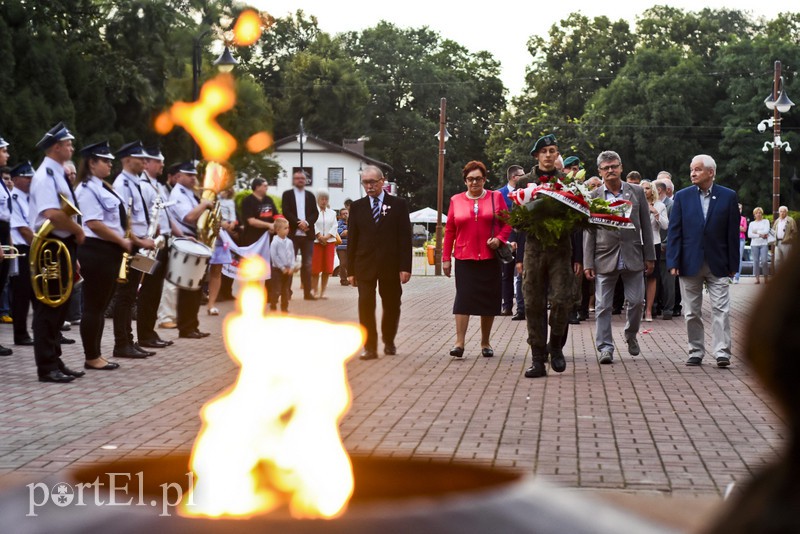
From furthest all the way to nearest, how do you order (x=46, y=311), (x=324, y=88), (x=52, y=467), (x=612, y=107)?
(x=612, y=107) < (x=324, y=88) < (x=46, y=311) < (x=52, y=467)

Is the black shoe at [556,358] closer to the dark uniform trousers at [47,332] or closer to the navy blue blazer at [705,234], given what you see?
the navy blue blazer at [705,234]

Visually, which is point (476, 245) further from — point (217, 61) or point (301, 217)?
point (301, 217)

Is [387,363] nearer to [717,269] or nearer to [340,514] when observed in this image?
[717,269]

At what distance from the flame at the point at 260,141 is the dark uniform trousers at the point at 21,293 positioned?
2652 mm

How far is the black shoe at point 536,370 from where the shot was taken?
33.0 ft

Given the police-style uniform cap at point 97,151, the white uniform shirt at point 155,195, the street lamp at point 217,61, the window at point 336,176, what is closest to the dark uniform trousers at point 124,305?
the white uniform shirt at point 155,195

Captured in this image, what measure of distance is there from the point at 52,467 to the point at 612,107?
229ft

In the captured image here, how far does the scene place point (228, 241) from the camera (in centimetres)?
1689

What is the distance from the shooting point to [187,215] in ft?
42.3

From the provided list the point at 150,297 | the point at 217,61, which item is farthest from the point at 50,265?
the point at 217,61

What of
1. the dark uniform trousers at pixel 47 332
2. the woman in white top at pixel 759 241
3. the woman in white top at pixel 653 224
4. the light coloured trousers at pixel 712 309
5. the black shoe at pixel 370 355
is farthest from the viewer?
the woman in white top at pixel 759 241

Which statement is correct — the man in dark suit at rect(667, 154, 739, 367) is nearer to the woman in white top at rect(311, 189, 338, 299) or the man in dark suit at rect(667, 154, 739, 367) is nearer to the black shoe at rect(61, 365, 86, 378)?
the black shoe at rect(61, 365, 86, 378)

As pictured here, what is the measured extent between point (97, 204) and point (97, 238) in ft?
0.97

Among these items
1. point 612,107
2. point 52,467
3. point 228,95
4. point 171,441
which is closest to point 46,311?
point 171,441
